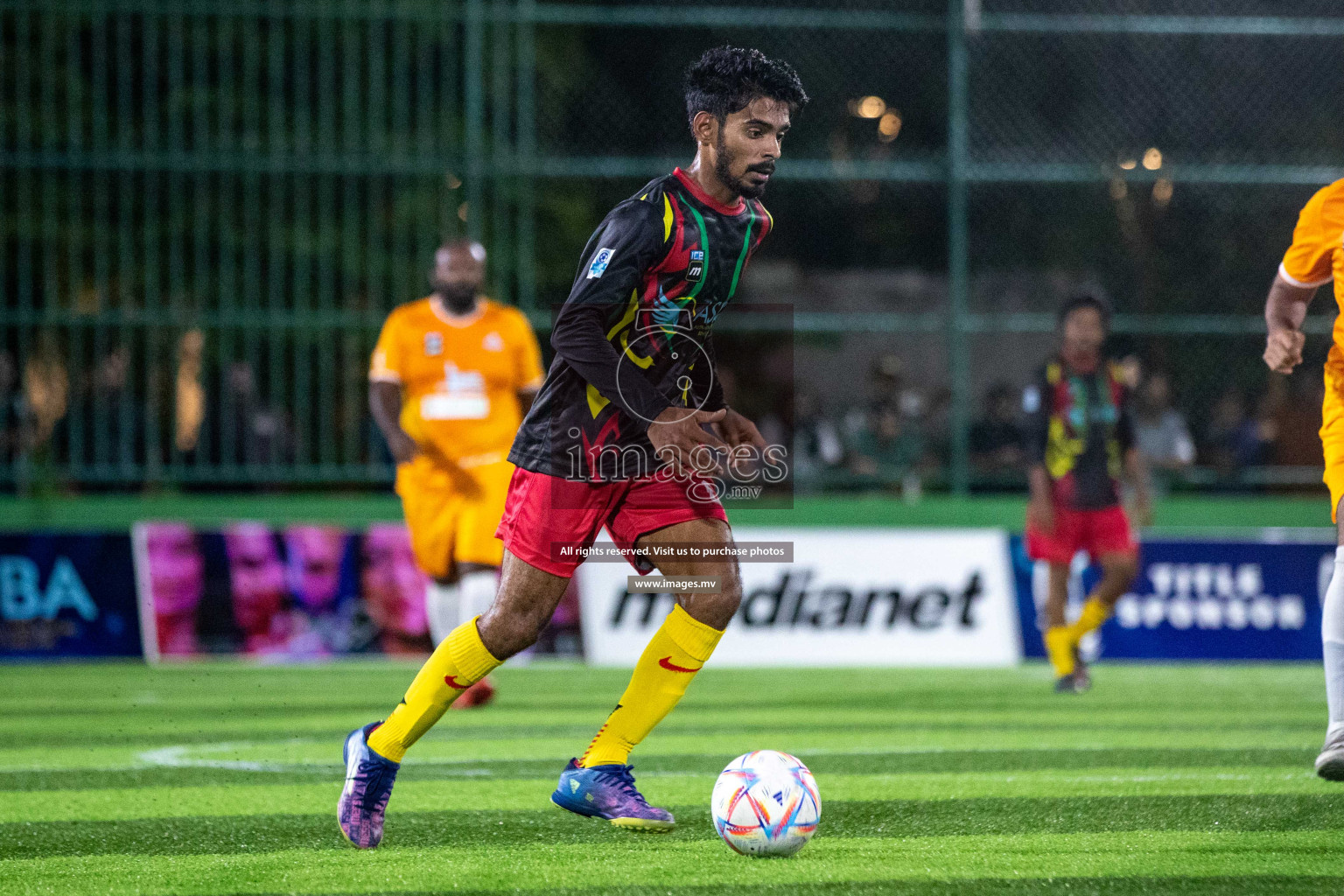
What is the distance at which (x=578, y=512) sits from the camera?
454cm

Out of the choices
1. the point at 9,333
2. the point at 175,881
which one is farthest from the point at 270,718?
the point at 9,333

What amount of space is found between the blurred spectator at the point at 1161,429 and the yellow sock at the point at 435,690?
9464mm

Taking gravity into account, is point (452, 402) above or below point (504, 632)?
above

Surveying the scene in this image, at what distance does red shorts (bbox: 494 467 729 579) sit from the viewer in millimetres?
4512

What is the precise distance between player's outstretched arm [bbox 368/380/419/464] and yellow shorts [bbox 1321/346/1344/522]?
5143 mm

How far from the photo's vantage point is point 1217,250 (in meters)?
13.3

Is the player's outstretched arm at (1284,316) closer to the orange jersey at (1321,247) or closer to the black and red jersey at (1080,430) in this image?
the orange jersey at (1321,247)

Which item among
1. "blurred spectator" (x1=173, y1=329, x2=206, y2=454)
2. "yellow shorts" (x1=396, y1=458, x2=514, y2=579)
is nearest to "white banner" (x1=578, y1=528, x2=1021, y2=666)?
"yellow shorts" (x1=396, y1=458, x2=514, y2=579)

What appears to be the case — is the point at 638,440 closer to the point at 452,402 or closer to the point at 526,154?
the point at 452,402

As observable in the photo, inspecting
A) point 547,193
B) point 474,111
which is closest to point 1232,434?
point 547,193

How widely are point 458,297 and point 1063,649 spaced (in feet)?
12.9

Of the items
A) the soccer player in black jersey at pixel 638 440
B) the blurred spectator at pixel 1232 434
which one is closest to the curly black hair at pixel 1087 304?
the blurred spectator at pixel 1232 434

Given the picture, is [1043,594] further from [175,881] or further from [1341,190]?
[175,881]

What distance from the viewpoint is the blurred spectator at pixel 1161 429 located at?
Result: 1304 cm
